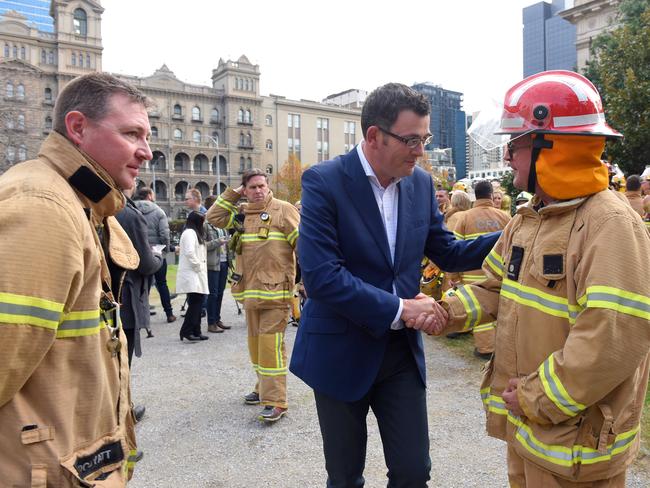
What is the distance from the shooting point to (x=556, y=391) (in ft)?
6.35

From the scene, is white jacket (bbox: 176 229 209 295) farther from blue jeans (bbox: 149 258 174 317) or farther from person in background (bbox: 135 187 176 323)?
blue jeans (bbox: 149 258 174 317)

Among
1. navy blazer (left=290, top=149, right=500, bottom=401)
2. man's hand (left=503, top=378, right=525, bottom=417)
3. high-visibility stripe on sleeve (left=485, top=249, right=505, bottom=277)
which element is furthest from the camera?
high-visibility stripe on sleeve (left=485, top=249, right=505, bottom=277)

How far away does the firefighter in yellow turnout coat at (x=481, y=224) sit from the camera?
6.88m

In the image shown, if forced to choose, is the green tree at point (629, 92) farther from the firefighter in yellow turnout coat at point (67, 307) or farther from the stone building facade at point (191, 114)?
the stone building facade at point (191, 114)

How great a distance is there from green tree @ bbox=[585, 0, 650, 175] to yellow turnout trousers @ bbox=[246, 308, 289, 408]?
1498cm

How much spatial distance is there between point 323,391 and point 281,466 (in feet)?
5.97

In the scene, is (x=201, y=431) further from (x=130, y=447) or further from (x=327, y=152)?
(x=327, y=152)

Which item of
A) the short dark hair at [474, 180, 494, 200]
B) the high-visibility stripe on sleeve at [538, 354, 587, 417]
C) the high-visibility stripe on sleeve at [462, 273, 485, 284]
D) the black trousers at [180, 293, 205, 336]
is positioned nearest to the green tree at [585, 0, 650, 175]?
the short dark hair at [474, 180, 494, 200]

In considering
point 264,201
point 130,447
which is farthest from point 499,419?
point 264,201

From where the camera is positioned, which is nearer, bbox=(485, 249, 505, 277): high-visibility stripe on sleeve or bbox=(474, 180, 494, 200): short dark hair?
bbox=(485, 249, 505, 277): high-visibility stripe on sleeve

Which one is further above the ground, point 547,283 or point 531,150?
point 531,150

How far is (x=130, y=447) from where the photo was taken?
212cm

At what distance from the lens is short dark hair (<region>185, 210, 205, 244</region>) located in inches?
344

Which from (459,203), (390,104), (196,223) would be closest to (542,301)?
(390,104)
